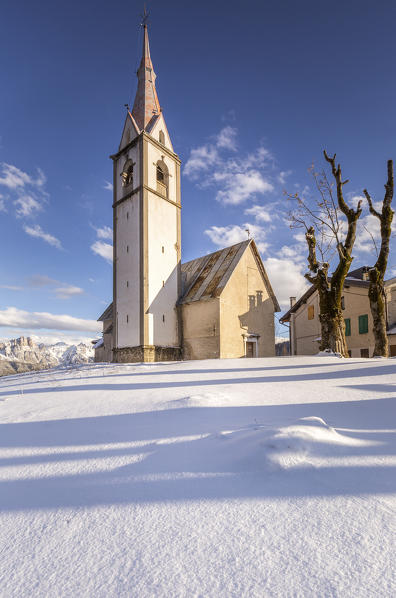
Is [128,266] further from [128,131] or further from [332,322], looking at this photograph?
[332,322]

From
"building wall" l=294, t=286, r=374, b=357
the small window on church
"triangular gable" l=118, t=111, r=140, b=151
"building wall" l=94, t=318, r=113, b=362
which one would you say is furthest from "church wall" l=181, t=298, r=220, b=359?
"triangular gable" l=118, t=111, r=140, b=151

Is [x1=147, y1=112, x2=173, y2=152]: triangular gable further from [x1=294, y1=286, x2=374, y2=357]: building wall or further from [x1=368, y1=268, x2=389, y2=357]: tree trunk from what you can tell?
[x1=368, y1=268, x2=389, y2=357]: tree trunk

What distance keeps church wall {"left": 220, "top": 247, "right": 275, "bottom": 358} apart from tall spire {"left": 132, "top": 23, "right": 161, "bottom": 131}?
11.9m

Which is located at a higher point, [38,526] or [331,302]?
[331,302]

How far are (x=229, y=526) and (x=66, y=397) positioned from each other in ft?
13.3

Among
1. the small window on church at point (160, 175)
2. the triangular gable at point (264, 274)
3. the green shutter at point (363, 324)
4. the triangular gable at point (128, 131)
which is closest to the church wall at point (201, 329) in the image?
the triangular gable at point (264, 274)

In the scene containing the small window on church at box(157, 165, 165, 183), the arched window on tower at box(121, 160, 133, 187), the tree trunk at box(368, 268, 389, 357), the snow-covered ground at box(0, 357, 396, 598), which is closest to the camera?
the snow-covered ground at box(0, 357, 396, 598)

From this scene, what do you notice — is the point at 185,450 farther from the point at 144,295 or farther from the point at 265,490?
the point at 144,295

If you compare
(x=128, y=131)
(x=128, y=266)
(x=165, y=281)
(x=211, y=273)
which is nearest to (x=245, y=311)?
(x=211, y=273)

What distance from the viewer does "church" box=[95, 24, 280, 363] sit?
62.0ft

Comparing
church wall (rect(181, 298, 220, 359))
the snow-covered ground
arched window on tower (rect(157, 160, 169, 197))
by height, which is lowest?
the snow-covered ground

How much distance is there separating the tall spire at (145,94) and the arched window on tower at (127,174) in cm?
319

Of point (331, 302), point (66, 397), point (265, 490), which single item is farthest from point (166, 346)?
point (265, 490)

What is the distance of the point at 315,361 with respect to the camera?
8.71 m
